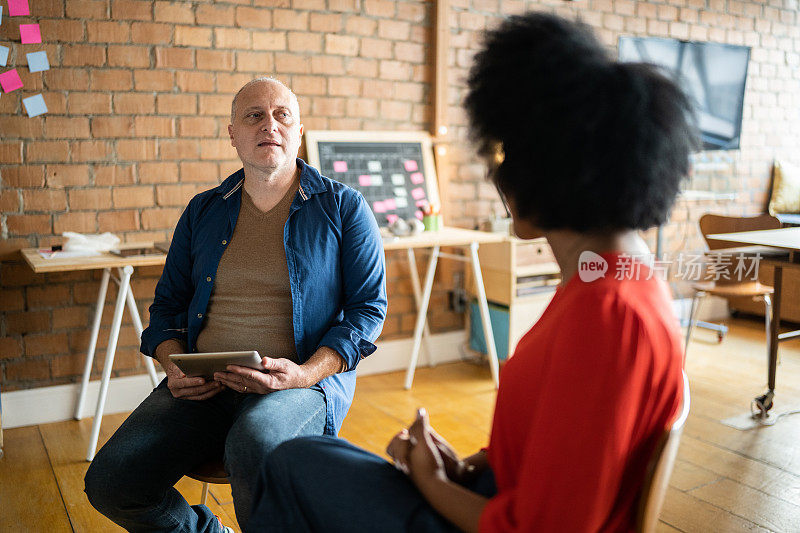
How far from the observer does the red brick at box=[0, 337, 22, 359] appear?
3020mm

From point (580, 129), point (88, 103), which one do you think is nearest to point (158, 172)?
point (88, 103)

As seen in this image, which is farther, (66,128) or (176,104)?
(176,104)

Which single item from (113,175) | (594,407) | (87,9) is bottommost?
(594,407)

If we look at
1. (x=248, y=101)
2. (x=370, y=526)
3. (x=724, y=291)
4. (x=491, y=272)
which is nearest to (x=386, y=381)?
(x=491, y=272)

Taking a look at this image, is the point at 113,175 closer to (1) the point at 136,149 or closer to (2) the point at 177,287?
(1) the point at 136,149

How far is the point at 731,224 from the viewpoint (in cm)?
392

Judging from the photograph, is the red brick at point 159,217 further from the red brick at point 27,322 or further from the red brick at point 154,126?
the red brick at point 27,322

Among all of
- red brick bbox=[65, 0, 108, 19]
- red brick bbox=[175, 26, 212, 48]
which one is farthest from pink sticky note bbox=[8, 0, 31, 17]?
red brick bbox=[175, 26, 212, 48]

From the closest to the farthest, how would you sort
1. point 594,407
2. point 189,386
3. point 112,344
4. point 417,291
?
point 594,407, point 189,386, point 112,344, point 417,291

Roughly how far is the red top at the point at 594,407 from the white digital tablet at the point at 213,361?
2.72ft

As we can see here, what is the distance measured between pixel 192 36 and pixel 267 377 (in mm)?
2088

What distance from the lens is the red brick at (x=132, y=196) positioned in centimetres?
316

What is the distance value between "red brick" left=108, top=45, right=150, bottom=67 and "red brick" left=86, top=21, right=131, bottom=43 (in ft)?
0.11

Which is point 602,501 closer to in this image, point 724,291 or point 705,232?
point 724,291
